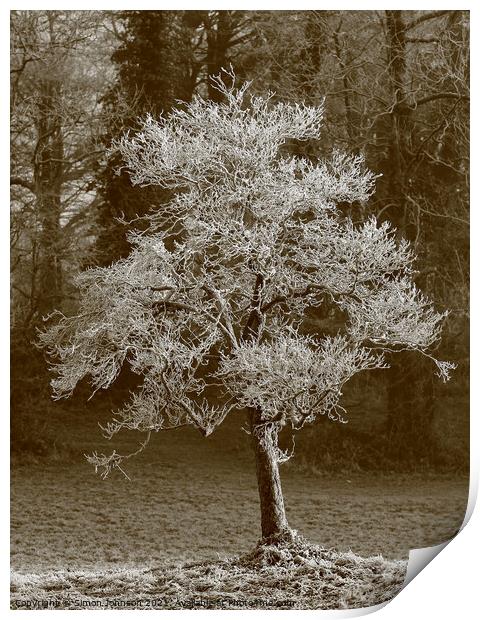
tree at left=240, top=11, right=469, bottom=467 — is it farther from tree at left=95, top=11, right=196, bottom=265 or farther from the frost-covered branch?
tree at left=95, top=11, right=196, bottom=265

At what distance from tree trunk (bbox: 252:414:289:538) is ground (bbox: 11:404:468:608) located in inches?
1.7

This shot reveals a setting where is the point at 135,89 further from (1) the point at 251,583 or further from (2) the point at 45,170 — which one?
(1) the point at 251,583

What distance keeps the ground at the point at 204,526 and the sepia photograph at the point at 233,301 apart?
0.04 ft

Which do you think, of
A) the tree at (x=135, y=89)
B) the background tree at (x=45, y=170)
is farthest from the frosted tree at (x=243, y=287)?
the background tree at (x=45, y=170)

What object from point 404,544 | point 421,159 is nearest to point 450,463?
point 404,544

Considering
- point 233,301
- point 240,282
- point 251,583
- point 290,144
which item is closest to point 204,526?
point 251,583

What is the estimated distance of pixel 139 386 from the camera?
15.8 feet

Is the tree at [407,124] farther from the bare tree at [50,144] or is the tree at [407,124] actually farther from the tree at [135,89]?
the bare tree at [50,144]

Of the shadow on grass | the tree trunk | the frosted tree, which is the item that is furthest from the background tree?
the tree trunk

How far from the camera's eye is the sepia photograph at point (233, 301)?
4703 millimetres

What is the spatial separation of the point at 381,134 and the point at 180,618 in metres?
2.75
